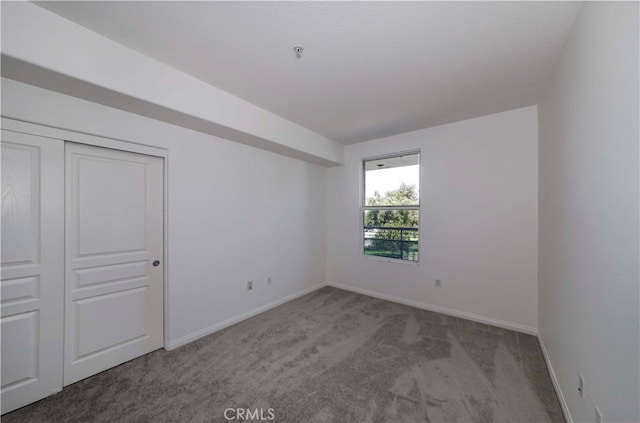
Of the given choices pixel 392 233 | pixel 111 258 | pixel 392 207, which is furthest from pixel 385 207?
pixel 111 258

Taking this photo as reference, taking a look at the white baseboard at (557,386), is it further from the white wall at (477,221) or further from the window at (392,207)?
the window at (392,207)

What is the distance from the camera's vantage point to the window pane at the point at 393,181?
3816 millimetres

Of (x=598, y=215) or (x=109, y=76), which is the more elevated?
(x=109, y=76)

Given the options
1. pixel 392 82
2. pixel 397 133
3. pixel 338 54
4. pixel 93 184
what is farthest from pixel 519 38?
pixel 93 184

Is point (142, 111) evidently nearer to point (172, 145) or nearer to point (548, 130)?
point (172, 145)

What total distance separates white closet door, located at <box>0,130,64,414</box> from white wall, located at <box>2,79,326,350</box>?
0.29 m

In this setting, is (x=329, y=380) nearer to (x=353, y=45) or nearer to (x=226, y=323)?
(x=226, y=323)

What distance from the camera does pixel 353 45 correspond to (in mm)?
1840

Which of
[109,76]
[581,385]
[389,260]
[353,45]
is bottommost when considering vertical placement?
[581,385]

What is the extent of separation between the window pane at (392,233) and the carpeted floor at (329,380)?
3.91 ft

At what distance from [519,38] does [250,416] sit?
326 centimetres

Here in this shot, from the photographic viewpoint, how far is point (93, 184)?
212cm

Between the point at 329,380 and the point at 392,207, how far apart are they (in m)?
2.67

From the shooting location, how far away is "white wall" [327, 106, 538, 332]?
9.46ft
